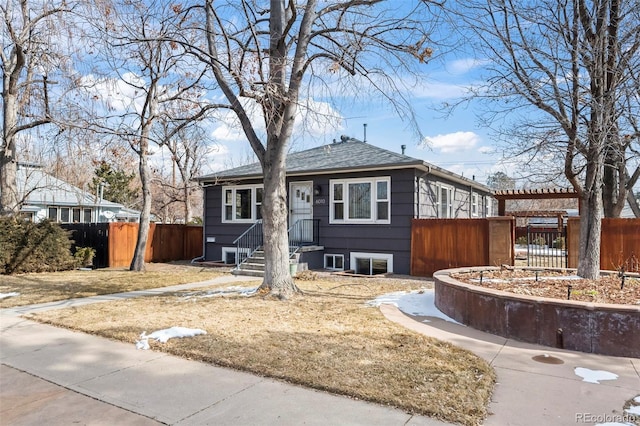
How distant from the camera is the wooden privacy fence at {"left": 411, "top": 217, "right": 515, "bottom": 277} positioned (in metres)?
10.1

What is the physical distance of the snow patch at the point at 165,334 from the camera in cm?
469

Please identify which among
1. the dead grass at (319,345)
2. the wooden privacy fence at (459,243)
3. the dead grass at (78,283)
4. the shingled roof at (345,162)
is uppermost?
the shingled roof at (345,162)

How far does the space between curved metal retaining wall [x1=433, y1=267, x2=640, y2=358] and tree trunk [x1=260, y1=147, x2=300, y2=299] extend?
10.9 ft

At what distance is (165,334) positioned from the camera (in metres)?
4.96

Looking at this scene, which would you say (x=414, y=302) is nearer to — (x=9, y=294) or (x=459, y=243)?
(x=459, y=243)

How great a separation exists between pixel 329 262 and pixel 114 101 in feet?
24.8

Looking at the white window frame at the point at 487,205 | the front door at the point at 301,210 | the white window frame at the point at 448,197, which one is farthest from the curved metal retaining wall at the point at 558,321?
the white window frame at the point at 487,205

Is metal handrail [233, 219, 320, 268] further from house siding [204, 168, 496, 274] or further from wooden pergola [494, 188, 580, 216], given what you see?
wooden pergola [494, 188, 580, 216]

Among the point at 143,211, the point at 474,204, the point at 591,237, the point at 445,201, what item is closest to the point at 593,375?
the point at 591,237

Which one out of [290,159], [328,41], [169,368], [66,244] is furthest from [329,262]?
[169,368]

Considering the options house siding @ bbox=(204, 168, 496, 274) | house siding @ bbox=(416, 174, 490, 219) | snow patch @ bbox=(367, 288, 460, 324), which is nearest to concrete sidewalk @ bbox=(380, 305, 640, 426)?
snow patch @ bbox=(367, 288, 460, 324)

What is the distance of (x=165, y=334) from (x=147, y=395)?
1691mm

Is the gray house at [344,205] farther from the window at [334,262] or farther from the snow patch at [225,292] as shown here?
the snow patch at [225,292]

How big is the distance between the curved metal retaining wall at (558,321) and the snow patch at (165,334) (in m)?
3.61
